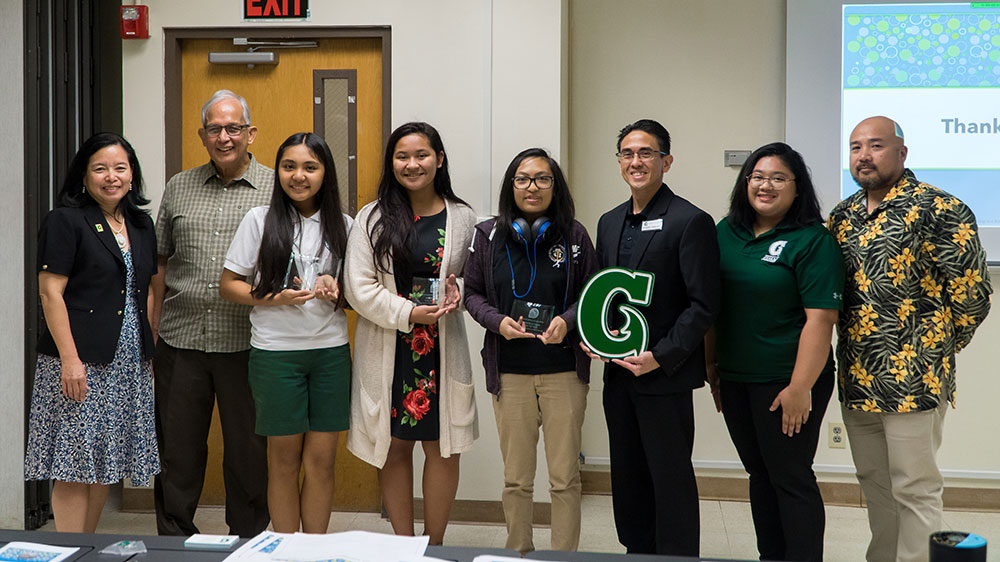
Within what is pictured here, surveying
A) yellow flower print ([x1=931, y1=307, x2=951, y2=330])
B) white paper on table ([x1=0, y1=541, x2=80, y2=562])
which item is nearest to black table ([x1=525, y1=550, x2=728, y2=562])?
white paper on table ([x1=0, y1=541, x2=80, y2=562])

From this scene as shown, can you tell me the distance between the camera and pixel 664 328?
2721 mm

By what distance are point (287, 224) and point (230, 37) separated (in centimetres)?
146

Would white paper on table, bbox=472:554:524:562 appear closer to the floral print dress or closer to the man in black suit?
the man in black suit

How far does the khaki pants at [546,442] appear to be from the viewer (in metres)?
2.81

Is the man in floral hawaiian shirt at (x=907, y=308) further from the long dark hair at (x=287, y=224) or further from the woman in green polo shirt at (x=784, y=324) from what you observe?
the long dark hair at (x=287, y=224)

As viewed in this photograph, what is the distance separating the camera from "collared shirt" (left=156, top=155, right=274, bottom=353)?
3.08m

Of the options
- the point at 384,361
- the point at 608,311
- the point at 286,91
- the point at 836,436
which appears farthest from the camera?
the point at 836,436

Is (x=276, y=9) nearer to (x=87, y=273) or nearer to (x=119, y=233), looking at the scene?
(x=119, y=233)

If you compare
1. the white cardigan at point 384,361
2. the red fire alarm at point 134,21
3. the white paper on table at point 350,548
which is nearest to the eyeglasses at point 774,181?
the white cardigan at point 384,361

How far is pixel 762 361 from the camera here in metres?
2.63

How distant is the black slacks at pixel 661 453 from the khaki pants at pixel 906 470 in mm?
611

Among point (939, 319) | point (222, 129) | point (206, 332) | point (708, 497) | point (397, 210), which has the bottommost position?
point (708, 497)

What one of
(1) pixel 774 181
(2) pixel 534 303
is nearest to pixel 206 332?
(2) pixel 534 303

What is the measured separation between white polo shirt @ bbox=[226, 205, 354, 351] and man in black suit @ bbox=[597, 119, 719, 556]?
1.00 metres
